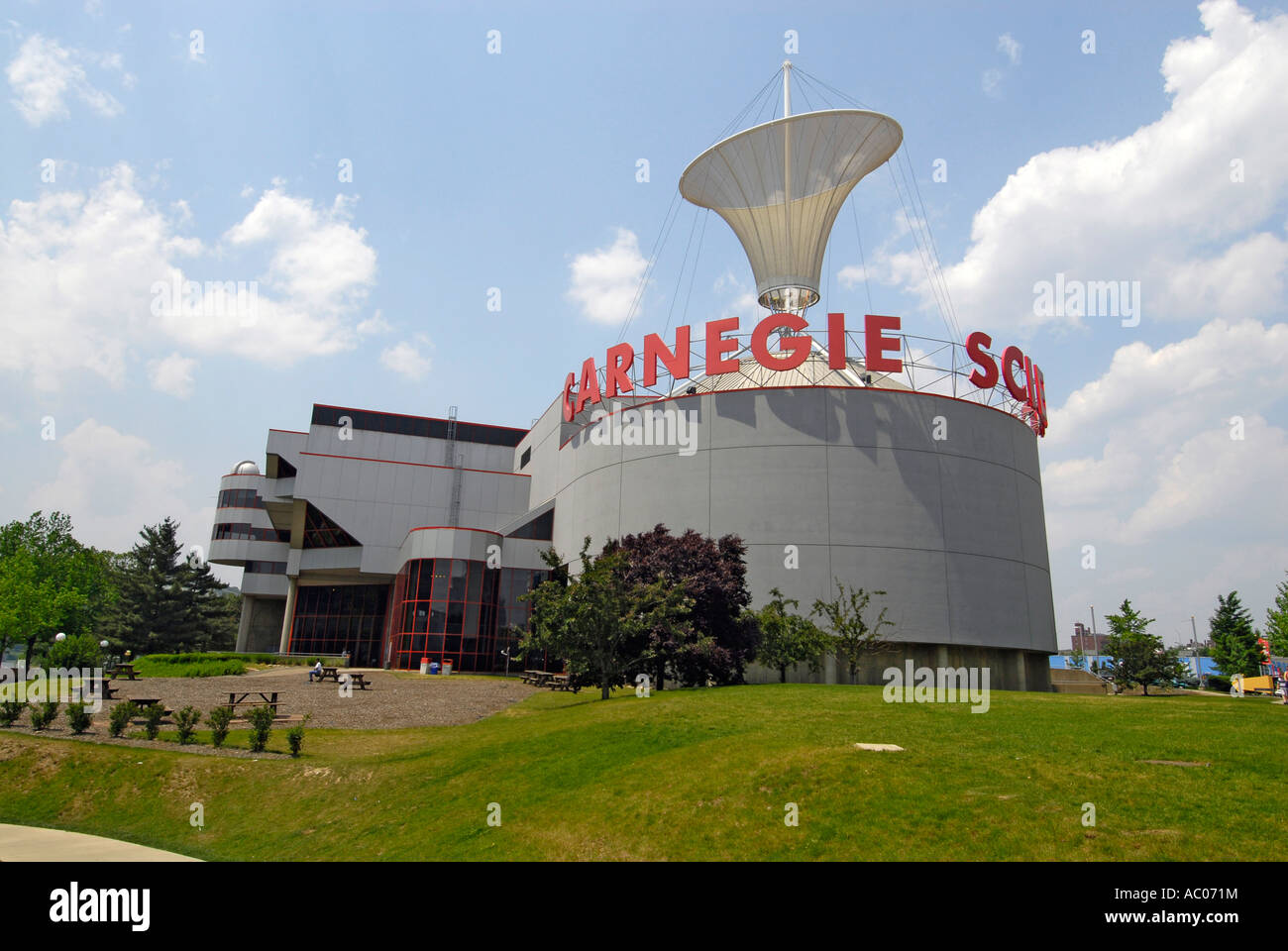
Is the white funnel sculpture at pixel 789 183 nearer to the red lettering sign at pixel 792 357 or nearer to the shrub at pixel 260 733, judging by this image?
the red lettering sign at pixel 792 357

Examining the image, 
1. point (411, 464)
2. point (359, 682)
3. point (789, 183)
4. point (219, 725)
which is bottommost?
point (219, 725)

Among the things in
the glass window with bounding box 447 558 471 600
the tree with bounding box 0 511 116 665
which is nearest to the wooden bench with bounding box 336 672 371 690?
the glass window with bounding box 447 558 471 600

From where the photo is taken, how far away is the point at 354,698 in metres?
32.9

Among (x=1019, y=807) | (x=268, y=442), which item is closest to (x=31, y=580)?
(x=268, y=442)

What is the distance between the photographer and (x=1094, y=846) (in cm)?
1054

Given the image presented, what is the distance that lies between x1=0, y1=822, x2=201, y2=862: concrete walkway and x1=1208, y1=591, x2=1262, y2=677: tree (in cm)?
7642

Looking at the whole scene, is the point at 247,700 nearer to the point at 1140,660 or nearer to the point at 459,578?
the point at 459,578

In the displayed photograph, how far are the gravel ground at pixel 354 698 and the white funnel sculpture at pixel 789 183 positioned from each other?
30670 mm

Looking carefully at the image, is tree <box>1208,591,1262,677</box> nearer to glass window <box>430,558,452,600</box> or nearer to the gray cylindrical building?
the gray cylindrical building

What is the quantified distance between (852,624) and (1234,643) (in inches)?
2071

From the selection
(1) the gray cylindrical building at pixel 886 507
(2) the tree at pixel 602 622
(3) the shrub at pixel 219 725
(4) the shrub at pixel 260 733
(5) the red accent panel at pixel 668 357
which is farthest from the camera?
(5) the red accent panel at pixel 668 357

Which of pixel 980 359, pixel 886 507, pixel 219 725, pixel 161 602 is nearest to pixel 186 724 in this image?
pixel 219 725

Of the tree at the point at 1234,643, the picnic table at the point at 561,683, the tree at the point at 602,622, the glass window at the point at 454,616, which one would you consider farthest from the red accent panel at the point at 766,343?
the tree at the point at 1234,643

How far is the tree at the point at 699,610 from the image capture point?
3183 cm
